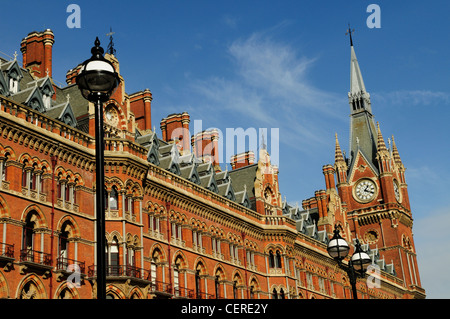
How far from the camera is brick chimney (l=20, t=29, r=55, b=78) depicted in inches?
1934

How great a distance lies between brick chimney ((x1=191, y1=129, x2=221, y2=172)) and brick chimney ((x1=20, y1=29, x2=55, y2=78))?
2243 centimetres

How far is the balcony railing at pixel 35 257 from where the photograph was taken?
116 ft

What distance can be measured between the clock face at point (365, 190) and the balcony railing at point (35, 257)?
239 feet

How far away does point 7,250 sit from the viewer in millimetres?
34250

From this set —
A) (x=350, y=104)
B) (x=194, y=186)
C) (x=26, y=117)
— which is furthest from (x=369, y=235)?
(x=26, y=117)

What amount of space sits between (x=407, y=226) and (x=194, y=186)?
60.2 m

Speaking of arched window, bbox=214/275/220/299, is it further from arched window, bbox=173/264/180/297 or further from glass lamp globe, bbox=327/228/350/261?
glass lamp globe, bbox=327/228/350/261

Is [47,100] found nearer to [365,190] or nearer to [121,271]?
[121,271]

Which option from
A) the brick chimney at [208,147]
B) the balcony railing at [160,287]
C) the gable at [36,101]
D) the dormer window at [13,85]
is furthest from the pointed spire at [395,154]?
the gable at [36,101]

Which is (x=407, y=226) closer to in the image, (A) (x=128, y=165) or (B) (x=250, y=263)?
(B) (x=250, y=263)

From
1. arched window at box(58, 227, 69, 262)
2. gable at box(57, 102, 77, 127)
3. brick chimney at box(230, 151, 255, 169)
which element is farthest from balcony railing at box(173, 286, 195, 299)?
brick chimney at box(230, 151, 255, 169)

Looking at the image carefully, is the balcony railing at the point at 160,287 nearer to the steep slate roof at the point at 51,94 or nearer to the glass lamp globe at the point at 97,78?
the steep slate roof at the point at 51,94

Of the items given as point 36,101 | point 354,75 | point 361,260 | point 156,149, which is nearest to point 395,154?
point 354,75

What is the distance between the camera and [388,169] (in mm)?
102375
